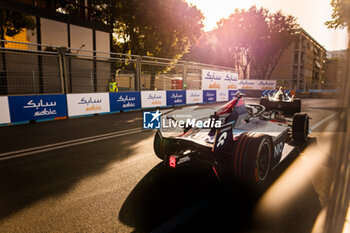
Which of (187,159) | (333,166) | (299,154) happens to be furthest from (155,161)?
(333,166)

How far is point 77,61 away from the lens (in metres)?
14.9

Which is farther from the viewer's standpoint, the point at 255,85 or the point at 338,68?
the point at 255,85

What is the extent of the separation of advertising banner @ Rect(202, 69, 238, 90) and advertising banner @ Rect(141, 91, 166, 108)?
14.6 feet

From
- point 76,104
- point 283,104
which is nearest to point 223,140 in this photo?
point 283,104

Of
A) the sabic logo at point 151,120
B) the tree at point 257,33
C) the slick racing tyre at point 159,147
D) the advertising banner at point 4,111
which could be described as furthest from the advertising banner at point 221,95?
the tree at point 257,33

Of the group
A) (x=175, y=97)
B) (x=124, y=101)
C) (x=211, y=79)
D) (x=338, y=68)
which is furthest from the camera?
(x=211, y=79)

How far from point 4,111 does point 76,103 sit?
2397 mm

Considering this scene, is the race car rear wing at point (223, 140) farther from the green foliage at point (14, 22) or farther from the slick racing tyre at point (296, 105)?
the green foliage at point (14, 22)

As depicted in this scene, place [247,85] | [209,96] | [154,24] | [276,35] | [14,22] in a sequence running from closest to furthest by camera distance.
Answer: [14,22] → [209,96] → [154,24] → [276,35] → [247,85]

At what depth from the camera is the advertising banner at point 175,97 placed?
1274cm

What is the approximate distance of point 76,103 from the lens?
8891mm

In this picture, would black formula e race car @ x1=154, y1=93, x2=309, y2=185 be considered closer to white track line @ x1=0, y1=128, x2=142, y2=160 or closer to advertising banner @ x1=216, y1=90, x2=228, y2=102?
white track line @ x1=0, y1=128, x2=142, y2=160

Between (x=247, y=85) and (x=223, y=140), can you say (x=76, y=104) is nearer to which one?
(x=223, y=140)

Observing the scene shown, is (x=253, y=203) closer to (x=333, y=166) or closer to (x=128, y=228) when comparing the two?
(x=128, y=228)
